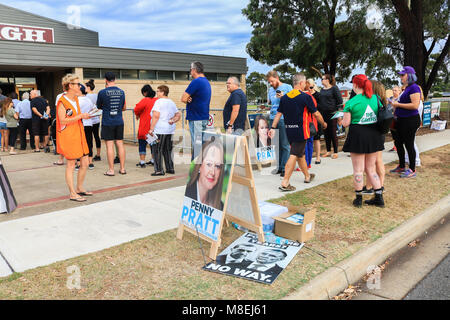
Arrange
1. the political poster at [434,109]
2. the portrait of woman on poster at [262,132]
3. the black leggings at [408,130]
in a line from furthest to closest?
the political poster at [434,109] → the portrait of woman on poster at [262,132] → the black leggings at [408,130]

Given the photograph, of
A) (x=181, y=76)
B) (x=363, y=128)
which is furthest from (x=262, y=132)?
(x=181, y=76)

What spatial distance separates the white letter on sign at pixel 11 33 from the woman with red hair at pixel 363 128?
2231 centimetres

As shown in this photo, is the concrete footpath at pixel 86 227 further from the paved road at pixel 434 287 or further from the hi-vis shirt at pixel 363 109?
the paved road at pixel 434 287

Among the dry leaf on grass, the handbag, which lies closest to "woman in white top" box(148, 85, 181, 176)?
the handbag

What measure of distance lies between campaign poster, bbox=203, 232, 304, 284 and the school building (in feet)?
54.2

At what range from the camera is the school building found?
1733cm

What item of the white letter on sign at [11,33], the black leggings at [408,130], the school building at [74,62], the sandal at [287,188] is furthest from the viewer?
the white letter on sign at [11,33]

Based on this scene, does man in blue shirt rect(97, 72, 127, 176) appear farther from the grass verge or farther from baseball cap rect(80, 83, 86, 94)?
the grass verge

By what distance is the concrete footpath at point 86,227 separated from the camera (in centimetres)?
386

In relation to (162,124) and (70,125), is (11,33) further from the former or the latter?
(70,125)

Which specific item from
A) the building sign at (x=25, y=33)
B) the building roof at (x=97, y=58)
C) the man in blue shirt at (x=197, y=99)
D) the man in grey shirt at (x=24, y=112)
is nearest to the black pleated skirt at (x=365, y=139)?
the man in blue shirt at (x=197, y=99)

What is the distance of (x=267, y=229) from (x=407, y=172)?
4341mm
